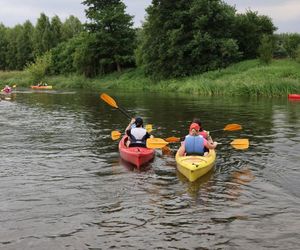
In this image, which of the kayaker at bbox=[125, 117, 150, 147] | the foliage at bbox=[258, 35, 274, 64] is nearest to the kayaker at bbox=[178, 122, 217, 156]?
the kayaker at bbox=[125, 117, 150, 147]

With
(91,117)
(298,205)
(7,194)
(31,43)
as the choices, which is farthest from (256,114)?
(31,43)

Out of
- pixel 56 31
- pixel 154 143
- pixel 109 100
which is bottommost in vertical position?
pixel 154 143

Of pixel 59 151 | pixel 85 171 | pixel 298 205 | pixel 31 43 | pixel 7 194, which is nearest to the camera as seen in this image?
pixel 298 205

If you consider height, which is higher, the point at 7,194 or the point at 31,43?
the point at 31,43

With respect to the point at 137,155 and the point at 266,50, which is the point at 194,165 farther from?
the point at 266,50

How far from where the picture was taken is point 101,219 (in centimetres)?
764

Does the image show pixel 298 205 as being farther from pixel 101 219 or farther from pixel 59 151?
pixel 59 151

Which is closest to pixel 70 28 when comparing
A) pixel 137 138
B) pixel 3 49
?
pixel 3 49

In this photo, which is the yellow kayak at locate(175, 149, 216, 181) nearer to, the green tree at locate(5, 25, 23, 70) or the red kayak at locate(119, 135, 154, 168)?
the red kayak at locate(119, 135, 154, 168)

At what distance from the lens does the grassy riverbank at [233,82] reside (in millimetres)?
32188

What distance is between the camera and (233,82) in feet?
113

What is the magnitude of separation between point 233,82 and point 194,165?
2559 centimetres

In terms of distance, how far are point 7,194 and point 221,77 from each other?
31.7 metres

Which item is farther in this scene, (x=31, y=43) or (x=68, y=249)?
(x=31, y=43)
